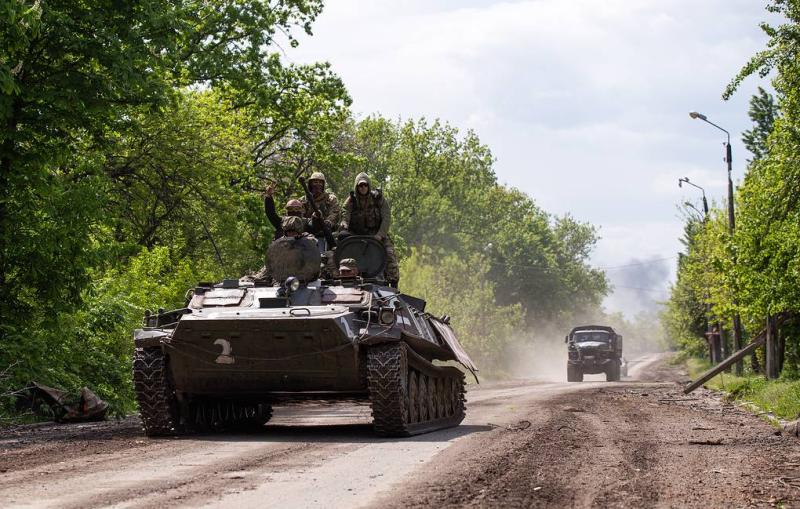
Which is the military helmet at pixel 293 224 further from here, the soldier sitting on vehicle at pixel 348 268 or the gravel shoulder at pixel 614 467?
the gravel shoulder at pixel 614 467

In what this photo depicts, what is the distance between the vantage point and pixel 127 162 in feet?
86.1

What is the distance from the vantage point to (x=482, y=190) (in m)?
77.1

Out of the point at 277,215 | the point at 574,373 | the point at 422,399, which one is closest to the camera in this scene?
A: the point at 422,399

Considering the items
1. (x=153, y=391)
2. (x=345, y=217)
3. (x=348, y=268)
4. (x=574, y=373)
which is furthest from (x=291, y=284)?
(x=574, y=373)

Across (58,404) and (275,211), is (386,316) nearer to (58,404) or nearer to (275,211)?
(275,211)

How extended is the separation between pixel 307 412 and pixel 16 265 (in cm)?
578

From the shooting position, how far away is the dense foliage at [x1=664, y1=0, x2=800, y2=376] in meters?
19.0

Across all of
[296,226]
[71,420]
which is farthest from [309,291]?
[71,420]

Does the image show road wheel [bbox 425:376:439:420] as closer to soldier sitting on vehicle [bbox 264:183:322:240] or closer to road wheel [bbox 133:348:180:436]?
soldier sitting on vehicle [bbox 264:183:322:240]

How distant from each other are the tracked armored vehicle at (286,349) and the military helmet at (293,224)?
26cm

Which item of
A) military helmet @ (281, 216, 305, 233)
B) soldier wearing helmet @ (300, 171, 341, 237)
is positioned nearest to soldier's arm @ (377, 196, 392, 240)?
soldier wearing helmet @ (300, 171, 341, 237)

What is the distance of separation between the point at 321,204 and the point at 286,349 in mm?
3751

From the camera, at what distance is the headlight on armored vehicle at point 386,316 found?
14.0 m

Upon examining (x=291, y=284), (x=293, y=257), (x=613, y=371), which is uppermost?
(x=293, y=257)
